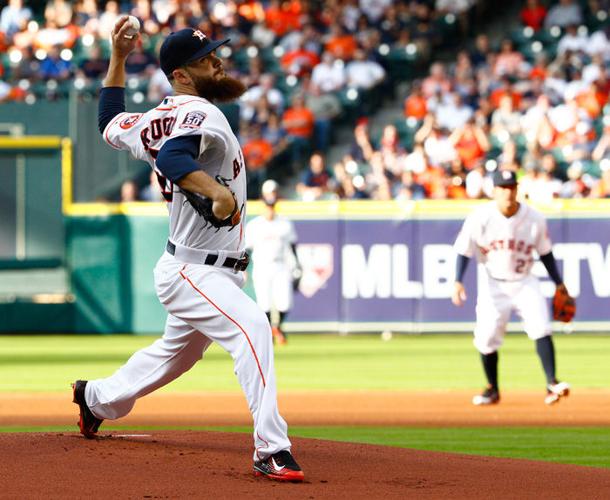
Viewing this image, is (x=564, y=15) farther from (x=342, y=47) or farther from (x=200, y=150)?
(x=200, y=150)

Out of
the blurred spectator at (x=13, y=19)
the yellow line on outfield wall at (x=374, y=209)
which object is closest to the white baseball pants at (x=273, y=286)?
the yellow line on outfield wall at (x=374, y=209)

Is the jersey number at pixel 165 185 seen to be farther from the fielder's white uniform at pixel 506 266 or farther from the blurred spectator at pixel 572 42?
the blurred spectator at pixel 572 42

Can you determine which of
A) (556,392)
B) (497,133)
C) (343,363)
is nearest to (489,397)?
(556,392)

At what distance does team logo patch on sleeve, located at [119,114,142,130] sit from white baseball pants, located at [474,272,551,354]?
4.69 metres

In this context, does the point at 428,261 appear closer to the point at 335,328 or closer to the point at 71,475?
the point at 335,328

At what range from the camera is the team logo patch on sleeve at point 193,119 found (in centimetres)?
523

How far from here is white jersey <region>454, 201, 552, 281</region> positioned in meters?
9.63

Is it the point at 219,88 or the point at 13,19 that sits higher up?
the point at 13,19

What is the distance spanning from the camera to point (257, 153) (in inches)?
757

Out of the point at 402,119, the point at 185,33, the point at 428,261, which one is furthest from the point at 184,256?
A: the point at 402,119

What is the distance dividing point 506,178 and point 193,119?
4.64 m

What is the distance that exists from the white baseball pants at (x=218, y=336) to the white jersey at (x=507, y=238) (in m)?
4.32

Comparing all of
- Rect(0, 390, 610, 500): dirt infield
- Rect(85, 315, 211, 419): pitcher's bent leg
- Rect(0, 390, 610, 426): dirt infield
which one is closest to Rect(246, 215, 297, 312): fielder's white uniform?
Rect(0, 390, 610, 426): dirt infield

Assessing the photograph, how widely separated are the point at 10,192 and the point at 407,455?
12.1 meters
